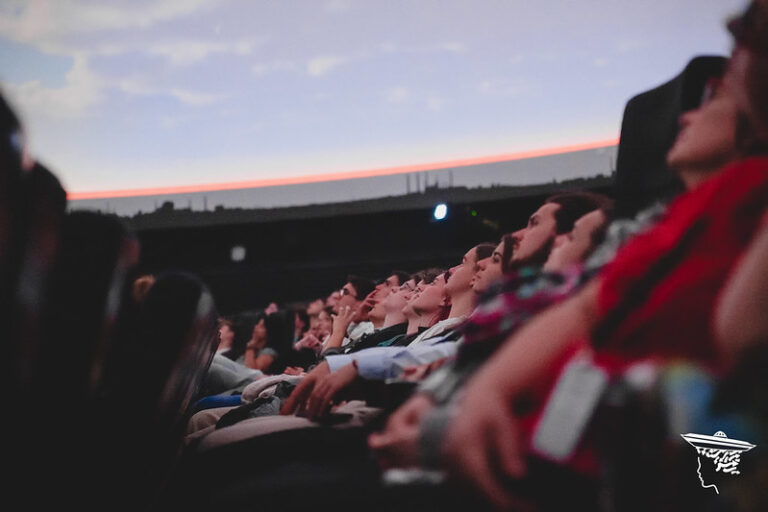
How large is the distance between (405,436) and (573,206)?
22.4 inches

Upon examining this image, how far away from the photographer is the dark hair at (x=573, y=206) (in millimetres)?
1125

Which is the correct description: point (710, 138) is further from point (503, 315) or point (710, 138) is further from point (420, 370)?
point (420, 370)

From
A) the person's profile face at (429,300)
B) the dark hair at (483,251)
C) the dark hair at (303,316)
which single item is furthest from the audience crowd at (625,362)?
the dark hair at (303,316)

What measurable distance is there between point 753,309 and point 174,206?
8.59 metres

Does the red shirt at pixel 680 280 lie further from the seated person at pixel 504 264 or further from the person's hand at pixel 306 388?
the person's hand at pixel 306 388

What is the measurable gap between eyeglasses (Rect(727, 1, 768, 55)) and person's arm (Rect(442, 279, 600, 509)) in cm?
31

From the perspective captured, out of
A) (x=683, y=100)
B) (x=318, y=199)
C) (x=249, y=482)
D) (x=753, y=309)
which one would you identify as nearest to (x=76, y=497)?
(x=249, y=482)

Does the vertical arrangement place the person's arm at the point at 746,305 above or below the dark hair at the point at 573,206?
below

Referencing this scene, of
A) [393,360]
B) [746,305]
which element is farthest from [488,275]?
[746,305]

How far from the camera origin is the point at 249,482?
0.91 meters

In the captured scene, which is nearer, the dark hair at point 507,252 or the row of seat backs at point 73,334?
the row of seat backs at point 73,334

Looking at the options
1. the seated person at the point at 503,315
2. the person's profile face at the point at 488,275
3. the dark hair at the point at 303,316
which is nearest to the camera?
the seated person at the point at 503,315

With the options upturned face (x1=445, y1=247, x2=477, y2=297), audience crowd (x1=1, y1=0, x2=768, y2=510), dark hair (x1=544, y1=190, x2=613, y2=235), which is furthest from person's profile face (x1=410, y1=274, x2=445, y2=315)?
audience crowd (x1=1, y1=0, x2=768, y2=510)

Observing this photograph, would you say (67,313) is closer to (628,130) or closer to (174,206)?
(628,130)
